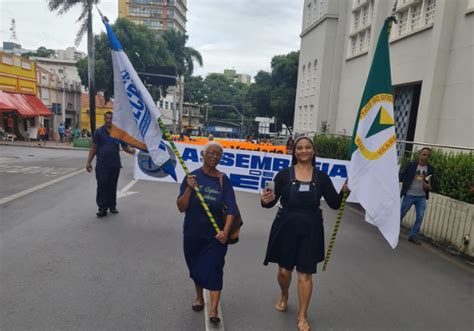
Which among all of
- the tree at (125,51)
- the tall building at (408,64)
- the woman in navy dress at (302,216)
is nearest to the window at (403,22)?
the tall building at (408,64)

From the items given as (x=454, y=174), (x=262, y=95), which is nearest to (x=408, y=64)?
(x=454, y=174)

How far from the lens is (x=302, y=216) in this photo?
3.33 meters

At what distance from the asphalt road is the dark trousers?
0.31 metres

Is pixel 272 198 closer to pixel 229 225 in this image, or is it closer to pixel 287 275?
pixel 229 225

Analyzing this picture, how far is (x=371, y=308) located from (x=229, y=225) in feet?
6.14

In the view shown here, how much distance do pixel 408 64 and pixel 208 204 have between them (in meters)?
12.4

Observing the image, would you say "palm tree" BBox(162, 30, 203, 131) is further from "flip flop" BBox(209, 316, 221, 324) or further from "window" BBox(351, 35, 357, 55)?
"flip flop" BBox(209, 316, 221, 324)

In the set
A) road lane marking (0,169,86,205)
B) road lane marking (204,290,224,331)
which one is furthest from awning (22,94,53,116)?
road lane marking (204,290,224,331)

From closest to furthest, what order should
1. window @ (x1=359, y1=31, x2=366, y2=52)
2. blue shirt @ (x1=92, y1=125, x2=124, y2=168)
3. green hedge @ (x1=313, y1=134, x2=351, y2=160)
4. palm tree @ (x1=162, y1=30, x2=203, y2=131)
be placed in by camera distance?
blue shirt @ (x1=92, y1=125, x2=124, y2=168) < green hedge @ (x1=313, y1=134, x2=351, y2=160) < window @ (x1=359, y1=31, x2=366, y2=52) < palm tree @ (x1=162, y1=30, x2=203, y2=131)

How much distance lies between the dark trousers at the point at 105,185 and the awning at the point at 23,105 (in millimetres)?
23159

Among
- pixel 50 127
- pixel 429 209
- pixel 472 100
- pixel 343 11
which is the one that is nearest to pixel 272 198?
pixel 429 209

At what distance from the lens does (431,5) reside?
481 inches

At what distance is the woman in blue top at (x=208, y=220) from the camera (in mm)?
3336

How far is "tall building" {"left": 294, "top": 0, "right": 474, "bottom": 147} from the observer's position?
10570 millimetres
